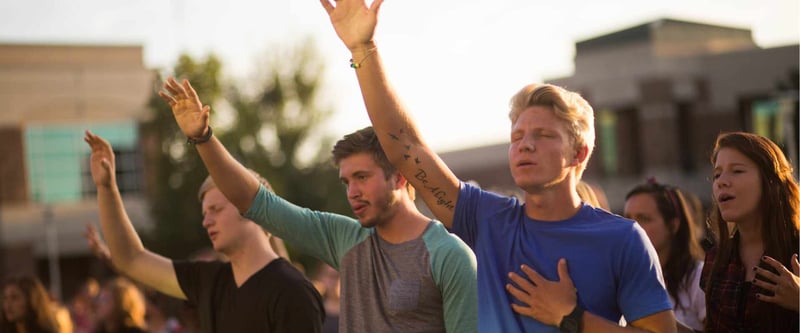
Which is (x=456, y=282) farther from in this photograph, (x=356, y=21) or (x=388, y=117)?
(x=356, y=21)

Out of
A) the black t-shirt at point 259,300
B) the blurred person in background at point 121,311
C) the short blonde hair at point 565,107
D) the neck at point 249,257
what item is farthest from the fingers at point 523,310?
the blurred person in background at point 121,311

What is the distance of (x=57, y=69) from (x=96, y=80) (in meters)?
1.27

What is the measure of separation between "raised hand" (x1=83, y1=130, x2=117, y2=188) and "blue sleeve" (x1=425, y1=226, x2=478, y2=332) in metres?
1.88

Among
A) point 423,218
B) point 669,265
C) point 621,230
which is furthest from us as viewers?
point 669,265

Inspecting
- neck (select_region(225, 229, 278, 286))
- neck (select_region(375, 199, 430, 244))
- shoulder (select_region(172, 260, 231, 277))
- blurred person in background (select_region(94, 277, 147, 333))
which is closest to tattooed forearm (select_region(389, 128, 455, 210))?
neck (select_region(375, 199, 430, 244))

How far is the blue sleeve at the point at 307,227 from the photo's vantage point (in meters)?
4.53

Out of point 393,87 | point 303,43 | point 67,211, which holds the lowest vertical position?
point 67,211

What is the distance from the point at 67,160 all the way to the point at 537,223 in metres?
32.9

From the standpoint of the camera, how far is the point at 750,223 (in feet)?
13.9

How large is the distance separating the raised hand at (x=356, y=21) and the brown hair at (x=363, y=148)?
3.61ft

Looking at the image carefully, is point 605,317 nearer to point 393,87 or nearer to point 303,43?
point 393,87

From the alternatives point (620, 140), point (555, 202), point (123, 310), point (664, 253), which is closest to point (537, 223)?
point (555, 202)

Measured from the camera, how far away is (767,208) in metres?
4.18

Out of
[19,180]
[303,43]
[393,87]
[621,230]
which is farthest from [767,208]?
[19,180]
